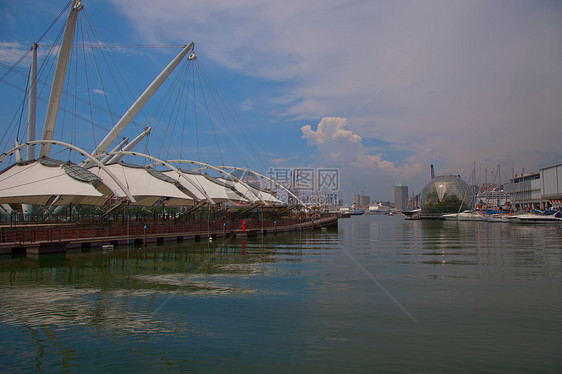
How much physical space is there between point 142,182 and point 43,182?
13973mm

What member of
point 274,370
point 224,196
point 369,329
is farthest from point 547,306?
point 224,196

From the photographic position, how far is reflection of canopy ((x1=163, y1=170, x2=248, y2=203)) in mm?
66125

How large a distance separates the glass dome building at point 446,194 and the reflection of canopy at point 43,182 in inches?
5334

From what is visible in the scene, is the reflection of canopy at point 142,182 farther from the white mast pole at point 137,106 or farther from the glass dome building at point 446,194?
the glass dome building at point 446,194

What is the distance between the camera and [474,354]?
9.93 m

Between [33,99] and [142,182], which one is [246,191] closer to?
[142,182]

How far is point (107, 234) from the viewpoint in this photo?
3669cm

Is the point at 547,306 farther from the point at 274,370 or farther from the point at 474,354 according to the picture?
the point at 274,370

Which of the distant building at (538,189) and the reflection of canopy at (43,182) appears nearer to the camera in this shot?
the reflection of canopy at (43,182)

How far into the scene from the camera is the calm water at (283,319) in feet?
31.7

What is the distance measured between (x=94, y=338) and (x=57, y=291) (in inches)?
304

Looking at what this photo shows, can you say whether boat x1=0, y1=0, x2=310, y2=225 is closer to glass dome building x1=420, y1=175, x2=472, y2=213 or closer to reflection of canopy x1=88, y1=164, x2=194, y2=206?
reflection of canopy x1=88, y1=164, x2=194, y2=206

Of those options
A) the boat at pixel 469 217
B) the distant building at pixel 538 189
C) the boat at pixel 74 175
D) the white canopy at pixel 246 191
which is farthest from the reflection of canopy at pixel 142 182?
the distant building at pixel 538 189

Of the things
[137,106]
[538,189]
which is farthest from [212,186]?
[538,189]
